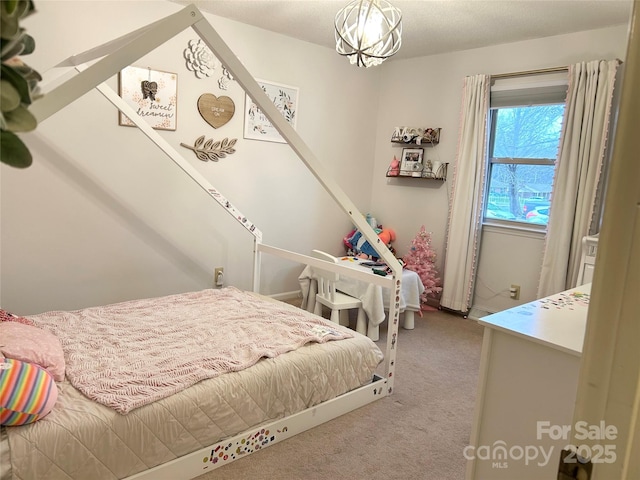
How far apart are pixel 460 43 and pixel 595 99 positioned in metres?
1.23

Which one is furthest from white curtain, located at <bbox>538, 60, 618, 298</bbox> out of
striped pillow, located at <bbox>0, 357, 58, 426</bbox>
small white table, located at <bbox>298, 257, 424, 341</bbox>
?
striped pillow, located at <bbox>0, 357, 58, 426</bbox>

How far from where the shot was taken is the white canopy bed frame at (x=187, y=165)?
1454 mm

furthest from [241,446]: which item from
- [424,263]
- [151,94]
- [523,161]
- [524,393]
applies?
[523,161]

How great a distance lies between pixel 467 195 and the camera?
4.12m

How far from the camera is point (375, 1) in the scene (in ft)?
8.79

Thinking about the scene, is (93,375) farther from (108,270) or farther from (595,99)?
Answer: (595,99)

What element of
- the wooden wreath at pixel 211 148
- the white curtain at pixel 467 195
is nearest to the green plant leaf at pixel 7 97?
the wooden wreath at pixel 211 148

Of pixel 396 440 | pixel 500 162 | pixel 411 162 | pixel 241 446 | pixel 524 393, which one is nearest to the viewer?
pixel 524 393

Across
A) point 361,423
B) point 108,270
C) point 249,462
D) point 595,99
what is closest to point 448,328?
point 361,423

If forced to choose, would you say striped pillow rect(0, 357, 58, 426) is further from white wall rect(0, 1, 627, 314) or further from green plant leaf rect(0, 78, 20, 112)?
white wall rect(0, 1, 627, 314)

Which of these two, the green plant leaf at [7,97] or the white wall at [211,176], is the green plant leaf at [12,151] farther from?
the white wall at [211,176]

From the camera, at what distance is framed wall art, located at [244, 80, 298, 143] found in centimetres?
395

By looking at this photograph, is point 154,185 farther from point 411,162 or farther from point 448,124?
point 448,124

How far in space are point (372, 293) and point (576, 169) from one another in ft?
5.92
